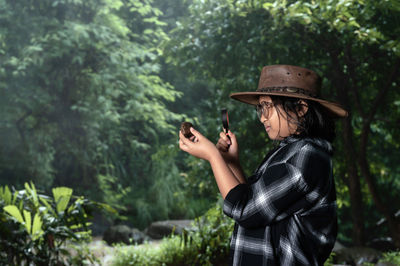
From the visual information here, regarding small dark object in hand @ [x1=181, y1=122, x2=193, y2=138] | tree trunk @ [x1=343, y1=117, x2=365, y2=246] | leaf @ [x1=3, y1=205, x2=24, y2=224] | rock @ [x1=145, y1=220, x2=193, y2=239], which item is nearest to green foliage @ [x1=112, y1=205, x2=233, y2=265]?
leaf @ [x1=3, y1=205, x2=24, y2=224]

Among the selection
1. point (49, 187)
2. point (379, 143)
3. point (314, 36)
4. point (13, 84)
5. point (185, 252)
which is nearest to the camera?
point (185, 252)

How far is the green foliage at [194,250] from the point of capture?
10.7ft

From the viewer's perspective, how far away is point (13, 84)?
6.42 metres

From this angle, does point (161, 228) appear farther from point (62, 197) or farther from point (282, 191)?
point (282, 191)

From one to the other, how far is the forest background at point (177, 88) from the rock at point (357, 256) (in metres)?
0.30

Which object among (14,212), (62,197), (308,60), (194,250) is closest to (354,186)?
(308,60)

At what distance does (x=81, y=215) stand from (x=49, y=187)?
4176mm

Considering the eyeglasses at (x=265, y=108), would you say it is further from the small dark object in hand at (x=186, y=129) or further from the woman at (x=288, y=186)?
the small dark object in hand at (x=186, y=129)

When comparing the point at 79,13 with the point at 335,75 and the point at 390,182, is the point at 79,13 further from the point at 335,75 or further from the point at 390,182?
the point at 390,182

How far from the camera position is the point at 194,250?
3367mm

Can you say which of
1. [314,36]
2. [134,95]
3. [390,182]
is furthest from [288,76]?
[134,95]

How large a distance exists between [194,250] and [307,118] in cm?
250

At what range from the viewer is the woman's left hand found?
106 centimetres

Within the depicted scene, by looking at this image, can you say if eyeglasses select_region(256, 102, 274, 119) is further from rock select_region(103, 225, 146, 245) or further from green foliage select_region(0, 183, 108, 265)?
rock select_region(103, 225, 146, 245)
